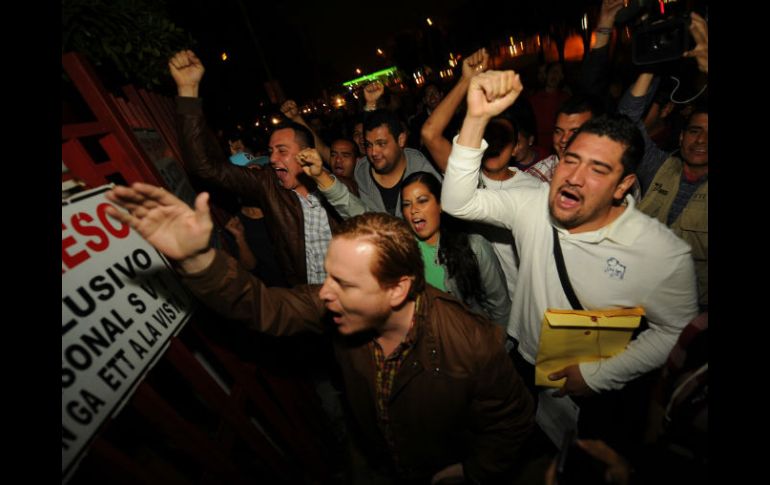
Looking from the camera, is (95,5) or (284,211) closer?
(95,5)

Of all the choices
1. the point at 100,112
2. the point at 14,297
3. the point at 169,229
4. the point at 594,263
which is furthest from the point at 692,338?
the point at 100,112

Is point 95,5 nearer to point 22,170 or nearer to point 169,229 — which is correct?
point 22,170

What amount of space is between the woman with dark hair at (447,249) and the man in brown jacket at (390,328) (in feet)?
2.72

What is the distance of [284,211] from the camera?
312 centimetres

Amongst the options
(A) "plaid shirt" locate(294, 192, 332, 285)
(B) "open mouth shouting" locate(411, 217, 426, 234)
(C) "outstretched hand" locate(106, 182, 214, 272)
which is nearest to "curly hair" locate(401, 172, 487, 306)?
(B) "open mouth shouting" locate(411, 217, 426, 234)

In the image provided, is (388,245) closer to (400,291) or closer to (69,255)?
(400,291)

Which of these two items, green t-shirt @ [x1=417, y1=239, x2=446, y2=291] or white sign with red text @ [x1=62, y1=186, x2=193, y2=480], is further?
green t-shirt @ [x1=417, y1=239, x2=446, y2=291]

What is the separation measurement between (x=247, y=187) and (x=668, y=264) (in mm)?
3249

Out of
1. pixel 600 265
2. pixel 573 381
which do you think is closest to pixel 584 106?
pixel 600 265

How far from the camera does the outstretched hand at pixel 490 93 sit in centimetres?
199

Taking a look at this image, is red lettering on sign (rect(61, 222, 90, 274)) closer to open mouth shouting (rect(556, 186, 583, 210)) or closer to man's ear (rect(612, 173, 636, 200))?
open mouth shouting (rect(556, 186, 583, 210))

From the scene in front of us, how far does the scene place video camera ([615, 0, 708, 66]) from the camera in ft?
8.61

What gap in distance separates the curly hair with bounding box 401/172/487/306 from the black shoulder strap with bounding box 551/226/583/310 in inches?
27.2

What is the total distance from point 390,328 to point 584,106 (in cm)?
283
